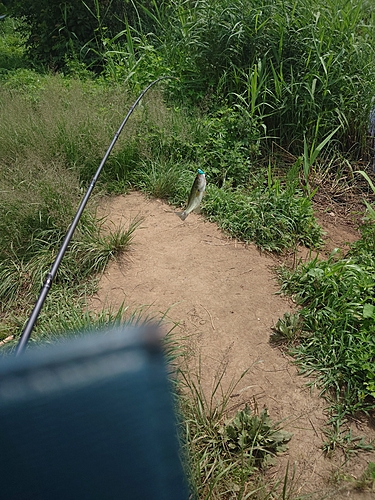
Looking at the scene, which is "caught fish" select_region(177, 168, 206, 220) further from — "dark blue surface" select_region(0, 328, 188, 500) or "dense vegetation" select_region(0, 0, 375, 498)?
"dark blue surface" select_region(0, 328, 188, 500)

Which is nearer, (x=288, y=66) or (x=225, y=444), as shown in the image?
(x=225, y=444)

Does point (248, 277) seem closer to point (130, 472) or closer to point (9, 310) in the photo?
point (9, 310)

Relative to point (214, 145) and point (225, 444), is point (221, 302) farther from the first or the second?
point (214, 145)

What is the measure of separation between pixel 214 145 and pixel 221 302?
1.95 m

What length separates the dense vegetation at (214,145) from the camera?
2736 millimetres

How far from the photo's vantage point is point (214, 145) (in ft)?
14.6

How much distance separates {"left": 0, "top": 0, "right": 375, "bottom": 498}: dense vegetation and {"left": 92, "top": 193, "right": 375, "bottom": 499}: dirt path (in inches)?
4.5

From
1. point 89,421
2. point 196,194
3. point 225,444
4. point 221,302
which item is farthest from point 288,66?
point 89,421

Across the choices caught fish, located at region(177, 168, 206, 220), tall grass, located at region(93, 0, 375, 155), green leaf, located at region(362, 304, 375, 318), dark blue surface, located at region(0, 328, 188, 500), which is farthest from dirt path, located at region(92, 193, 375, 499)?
dark blue surface, located at region(0, 328, 188, 500)

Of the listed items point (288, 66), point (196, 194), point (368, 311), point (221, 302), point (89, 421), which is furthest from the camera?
point (288, 66)

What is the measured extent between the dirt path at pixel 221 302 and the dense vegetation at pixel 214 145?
11 centimetres

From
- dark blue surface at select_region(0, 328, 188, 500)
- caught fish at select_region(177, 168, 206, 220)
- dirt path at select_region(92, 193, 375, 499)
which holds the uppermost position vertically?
dark blue surface at select_region(0, 328, 188, 500)

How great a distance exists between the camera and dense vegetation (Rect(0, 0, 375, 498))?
2.74m

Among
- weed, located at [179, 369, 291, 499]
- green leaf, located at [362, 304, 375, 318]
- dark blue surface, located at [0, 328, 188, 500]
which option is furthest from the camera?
green leaf, located at [362, 304, 375, 318]
